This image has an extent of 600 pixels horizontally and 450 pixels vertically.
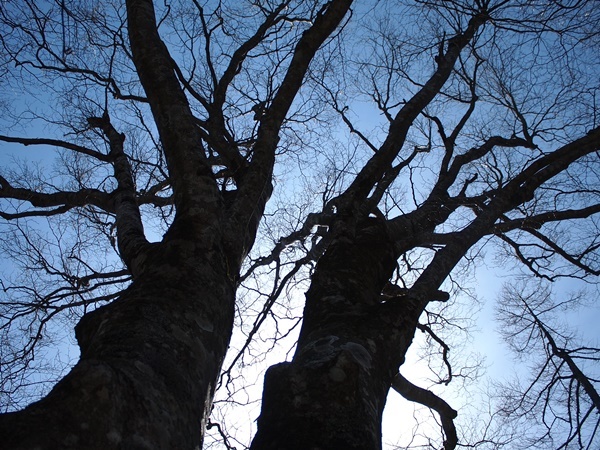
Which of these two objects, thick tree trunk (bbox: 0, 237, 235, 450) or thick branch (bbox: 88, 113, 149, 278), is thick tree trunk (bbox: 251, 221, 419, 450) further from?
thick branch (bbox: 88, 113, 149, 278)

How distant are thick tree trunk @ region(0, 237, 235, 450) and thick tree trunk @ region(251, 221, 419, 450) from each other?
0.29 metres

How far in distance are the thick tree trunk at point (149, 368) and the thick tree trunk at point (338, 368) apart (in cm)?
29

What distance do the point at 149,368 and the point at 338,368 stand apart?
2.26ft

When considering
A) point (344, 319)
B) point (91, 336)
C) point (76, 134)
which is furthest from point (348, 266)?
point (76, 134)

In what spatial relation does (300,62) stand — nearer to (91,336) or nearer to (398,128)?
(398,128)

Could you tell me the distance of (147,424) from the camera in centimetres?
120

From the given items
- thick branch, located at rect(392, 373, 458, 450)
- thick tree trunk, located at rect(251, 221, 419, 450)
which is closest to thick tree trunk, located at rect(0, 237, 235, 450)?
thick tree trunk, located at rect(251, 221, 419, 450)

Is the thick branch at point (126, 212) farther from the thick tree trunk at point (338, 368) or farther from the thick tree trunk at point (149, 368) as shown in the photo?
the thick tree trunk at point (338, 368)

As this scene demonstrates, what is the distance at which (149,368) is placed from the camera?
1.39 metres

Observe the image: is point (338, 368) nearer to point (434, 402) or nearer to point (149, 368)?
point (149, 368)

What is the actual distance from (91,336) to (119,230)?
131 centimetres

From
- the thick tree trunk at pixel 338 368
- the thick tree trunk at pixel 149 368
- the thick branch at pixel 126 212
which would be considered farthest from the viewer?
the thick branch at pixel 126 212

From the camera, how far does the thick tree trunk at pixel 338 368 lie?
4.93 feet

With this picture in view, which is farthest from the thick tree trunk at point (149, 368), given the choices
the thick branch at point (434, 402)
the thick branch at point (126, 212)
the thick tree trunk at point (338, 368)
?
the thick branch at point (434, 402)
